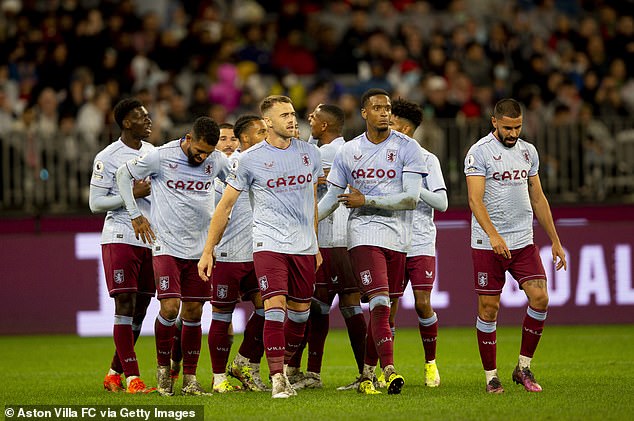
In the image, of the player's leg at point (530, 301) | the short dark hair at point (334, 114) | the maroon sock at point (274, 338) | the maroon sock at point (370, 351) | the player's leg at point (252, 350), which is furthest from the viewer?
the short dark hair at point (334, 114)

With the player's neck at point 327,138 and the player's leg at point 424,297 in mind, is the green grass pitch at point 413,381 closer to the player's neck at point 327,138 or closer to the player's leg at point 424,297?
the player's leg at point 424,297

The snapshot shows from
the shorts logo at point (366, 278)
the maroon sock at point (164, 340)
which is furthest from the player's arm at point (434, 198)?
the maroon sock at point (164, 340)

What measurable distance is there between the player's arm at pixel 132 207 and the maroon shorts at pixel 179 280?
23 centimetres

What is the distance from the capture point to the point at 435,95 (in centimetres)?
1952

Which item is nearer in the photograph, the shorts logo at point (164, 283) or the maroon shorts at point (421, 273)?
the shorts logo at point (164, 283)

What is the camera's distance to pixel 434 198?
36.9 feet

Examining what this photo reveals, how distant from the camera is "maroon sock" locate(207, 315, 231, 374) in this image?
436 inches

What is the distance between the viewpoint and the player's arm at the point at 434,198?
36.8 ft

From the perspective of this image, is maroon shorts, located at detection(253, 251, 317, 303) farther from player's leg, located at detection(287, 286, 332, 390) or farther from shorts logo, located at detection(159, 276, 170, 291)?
player's leg, located at detection(287, 286, 332, 390)

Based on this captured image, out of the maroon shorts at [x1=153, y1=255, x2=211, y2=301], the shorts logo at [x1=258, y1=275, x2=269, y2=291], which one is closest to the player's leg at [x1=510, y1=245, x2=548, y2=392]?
the shorts logo at [x1=258, y1=275, x2=269, y2=291]

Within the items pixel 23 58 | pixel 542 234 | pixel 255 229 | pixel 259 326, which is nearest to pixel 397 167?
pixel 255 229

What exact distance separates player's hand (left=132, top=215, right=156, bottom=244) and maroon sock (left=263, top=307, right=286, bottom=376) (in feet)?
4.58

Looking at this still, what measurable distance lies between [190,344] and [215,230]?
1.26 meters

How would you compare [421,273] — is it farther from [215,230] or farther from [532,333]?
[215,230]
